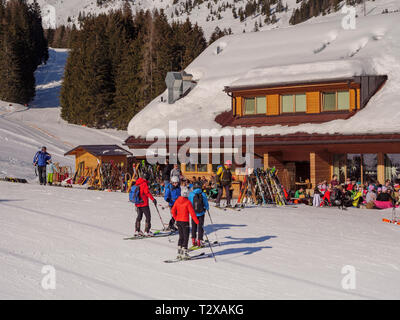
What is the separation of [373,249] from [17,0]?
8684cm

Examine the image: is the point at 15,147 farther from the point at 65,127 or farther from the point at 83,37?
the point at 83,37

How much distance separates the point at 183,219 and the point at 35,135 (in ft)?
120

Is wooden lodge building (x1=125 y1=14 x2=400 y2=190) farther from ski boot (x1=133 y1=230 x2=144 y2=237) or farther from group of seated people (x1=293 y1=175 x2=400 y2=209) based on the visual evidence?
ski boot (x1=133 y1=230 x2=144 y2=237)

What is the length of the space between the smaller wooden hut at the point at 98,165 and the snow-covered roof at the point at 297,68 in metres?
1.95

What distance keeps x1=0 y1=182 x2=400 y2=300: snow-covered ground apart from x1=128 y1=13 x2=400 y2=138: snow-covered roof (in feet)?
19.8

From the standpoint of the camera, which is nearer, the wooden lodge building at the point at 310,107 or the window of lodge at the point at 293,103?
the wooden lodge building at the point at 310,107

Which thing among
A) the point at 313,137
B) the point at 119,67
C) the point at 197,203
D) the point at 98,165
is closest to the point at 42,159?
the point at 98,165

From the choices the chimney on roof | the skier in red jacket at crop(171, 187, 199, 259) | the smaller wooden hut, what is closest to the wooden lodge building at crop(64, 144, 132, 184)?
the smaller wooden hut

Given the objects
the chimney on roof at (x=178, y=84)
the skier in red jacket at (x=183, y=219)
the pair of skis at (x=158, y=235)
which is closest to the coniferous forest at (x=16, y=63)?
the chimney on roof at (x=178, y=84)

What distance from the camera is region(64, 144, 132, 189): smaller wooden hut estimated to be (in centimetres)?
2547

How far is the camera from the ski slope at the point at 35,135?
36.2m

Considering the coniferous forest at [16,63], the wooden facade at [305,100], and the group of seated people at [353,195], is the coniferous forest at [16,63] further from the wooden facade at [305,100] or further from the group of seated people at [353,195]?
the group of seated people at [353,195]

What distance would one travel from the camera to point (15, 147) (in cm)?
4009
